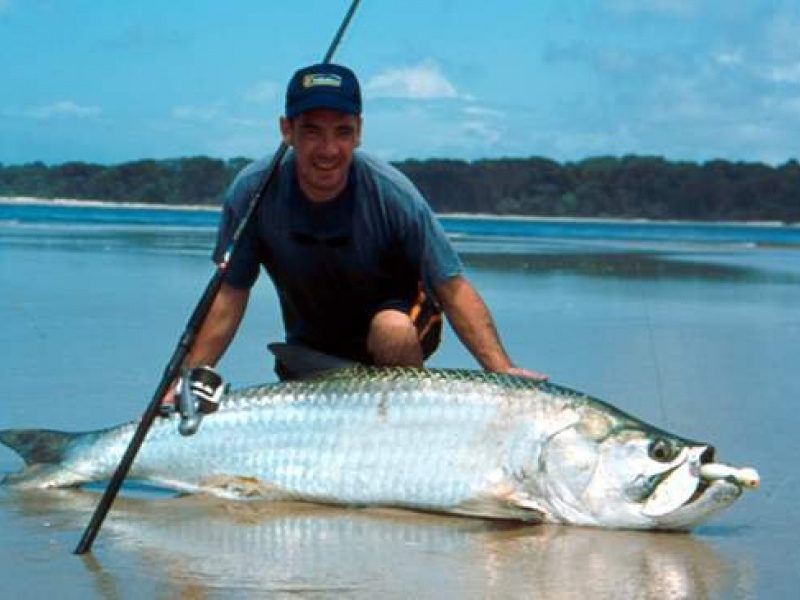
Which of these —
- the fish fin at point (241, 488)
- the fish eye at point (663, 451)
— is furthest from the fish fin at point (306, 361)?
the fish eye at point (663, 451)

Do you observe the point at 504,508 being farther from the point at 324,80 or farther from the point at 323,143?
the point at 324,80

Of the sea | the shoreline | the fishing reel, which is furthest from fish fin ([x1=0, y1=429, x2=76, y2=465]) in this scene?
the shoreline

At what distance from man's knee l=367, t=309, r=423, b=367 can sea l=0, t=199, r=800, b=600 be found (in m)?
0.67

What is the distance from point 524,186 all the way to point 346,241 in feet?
296

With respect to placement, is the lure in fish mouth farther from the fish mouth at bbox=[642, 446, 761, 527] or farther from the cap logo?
the cap logo

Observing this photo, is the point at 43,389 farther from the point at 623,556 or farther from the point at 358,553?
the point at 623,556

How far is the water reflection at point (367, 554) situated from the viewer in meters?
3.86

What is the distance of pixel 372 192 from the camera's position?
5301mm

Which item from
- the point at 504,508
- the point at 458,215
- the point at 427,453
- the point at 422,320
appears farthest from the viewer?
the point at 458,215

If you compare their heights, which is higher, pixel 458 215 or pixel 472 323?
pixel 472 323

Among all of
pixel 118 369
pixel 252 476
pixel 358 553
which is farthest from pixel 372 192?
pixel 118 369

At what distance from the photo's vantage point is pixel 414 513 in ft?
15.7

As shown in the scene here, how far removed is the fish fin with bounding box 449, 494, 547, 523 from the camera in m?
4.63

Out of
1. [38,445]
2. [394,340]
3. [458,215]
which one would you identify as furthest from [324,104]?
[458,215]
